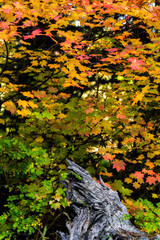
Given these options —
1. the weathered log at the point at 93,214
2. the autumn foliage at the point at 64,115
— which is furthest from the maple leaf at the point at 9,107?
the weathered log at the point at 93,214

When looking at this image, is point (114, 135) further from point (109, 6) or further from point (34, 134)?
point (109, 6)

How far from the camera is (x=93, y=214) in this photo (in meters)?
2.58

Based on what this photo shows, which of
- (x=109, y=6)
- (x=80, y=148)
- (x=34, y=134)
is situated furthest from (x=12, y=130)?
(x=109, y=6)

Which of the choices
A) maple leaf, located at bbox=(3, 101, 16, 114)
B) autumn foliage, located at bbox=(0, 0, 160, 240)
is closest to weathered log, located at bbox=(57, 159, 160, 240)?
autumn foliage, located at bbox=(0, 0, 160, 240)

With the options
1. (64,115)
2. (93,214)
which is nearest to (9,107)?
(64,115)

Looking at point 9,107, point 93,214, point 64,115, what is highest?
point 9,107

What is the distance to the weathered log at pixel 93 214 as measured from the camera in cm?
234

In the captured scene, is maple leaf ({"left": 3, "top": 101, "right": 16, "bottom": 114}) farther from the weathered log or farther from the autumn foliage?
the weathered log

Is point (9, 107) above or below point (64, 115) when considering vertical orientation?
above

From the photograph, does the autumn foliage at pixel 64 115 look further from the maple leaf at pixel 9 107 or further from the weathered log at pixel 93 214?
the weathered log at pixel 93 214

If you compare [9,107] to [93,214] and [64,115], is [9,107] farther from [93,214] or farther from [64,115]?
[93,214]

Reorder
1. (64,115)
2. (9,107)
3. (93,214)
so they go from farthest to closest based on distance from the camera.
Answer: (64,115) < (9,107) < (93,214)

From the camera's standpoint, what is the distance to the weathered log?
2.34m

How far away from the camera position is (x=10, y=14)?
2709mm
